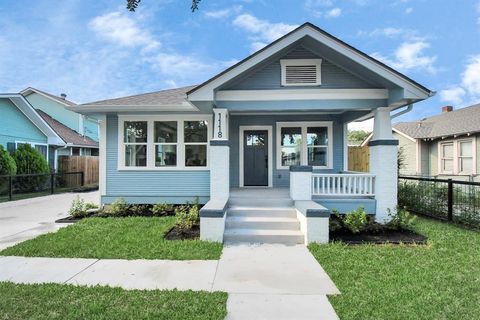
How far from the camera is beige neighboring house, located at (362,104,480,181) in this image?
15688mm

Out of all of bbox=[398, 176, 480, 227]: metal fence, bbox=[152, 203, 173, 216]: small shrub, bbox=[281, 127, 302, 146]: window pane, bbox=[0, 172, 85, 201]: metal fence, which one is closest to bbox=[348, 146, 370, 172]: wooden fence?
bbox=[398, 176, 480, 227]: metal fence

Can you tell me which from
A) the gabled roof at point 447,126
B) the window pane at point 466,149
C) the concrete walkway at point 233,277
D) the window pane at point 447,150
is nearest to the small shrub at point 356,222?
the concrete walkway at point 233,277

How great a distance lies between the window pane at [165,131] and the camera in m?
10.1

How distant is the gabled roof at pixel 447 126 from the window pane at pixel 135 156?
49.6 ft

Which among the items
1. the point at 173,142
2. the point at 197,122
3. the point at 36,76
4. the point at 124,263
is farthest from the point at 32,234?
the point at 36,76

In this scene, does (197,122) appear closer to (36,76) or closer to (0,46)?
(0,46)

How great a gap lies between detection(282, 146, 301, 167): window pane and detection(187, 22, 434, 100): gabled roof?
3.90 m

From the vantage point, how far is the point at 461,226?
26.9ft

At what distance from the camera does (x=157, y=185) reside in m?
9.98

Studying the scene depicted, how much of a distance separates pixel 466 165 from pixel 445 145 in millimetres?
2049

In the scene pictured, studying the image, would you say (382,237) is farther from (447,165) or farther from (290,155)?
(447,165)

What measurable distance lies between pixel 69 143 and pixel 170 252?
17.0 m

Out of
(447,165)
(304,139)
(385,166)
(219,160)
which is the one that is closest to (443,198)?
(385,166)

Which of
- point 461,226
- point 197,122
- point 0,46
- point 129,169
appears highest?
point 0,46
